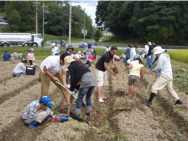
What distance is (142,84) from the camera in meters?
9.62

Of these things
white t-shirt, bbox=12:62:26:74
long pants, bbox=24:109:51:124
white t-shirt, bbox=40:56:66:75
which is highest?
Answer: white t-shirt, bbox=40:56:66:75

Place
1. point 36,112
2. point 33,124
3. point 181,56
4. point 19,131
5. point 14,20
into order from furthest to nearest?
point 14,20 < point 181,56 < point 33,124 < point 36,112 < point 19,131

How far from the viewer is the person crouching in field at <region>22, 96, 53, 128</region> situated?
4.69 meters

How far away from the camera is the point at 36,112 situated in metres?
4.72

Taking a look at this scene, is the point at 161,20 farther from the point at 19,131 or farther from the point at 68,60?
the point at 19,131

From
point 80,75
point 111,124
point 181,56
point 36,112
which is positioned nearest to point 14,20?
point 181,56

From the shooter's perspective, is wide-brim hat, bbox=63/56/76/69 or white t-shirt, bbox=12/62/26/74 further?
white t-shirt, bbox=12/62/26/74

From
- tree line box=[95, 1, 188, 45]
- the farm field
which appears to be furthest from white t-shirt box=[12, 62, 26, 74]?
tree line box=[95, 1, 188, 45]

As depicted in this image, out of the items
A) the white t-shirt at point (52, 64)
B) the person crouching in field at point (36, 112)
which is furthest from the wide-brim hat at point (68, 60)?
the person crouching in field at point (36, 112)

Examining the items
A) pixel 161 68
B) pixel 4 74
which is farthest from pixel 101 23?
pixel 161 68

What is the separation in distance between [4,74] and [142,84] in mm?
7233

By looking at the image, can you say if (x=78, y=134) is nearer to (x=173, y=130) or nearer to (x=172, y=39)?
(x=173, y=130)

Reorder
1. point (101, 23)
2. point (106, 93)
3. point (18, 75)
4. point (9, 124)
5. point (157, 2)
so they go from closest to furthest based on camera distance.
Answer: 1. point (9, 124)
2. point (106, 93)
3. point (18, 75)
4. point (157, 2)
5. point (101, 23)

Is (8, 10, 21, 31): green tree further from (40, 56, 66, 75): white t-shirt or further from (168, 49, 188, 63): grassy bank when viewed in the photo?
(40, 56, 66, 75): white t-shirt
